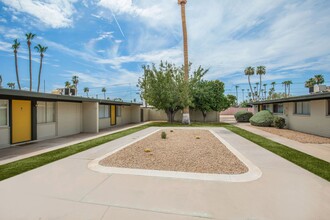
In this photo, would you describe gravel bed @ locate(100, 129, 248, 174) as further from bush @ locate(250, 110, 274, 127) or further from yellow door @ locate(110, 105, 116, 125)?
yellow door @ locate(110, 105, 116, 125)

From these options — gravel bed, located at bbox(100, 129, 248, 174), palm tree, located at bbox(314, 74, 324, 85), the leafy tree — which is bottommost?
gravel bed, located at bbox(100, 129, 248, 174)

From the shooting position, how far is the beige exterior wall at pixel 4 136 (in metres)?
7.88

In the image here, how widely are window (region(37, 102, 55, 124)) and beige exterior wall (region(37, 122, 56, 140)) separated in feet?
0.80

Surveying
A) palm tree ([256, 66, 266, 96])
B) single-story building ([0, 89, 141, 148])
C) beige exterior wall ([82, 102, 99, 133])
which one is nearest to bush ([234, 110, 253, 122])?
single-story building ([0, 89, 141, 148])

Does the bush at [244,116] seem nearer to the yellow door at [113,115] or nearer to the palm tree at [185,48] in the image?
the palm tree at [185,48]

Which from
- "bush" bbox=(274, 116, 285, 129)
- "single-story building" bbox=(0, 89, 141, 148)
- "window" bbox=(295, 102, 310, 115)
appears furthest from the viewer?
"bush" bbox=(274, 116, 285, 129)

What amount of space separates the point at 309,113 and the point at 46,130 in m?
16.8

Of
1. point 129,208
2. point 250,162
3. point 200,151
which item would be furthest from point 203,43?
point 129,208

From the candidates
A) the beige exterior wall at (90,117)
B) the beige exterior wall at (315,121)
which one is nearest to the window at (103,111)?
the beige exterior wall at (90,117)

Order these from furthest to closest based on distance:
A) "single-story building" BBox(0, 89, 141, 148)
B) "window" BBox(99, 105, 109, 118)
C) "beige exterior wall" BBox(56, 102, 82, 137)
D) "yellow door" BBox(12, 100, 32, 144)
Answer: "window" BBox(99, 105, 109, 118) < "beige exterior wall" BBox(56, 102, 82, 137) < "yellow door" BBox(12, 100, 32, 144) < "single-story building" BBox(0, 89, 141, 148)

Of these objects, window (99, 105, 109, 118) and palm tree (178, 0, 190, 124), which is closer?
window (99, 105, 109, 118)

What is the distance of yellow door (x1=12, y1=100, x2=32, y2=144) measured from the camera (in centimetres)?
851

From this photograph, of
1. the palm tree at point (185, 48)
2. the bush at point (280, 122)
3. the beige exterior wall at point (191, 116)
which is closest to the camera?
the bush at point (280, 122)

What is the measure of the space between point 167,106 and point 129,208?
52.4ft
